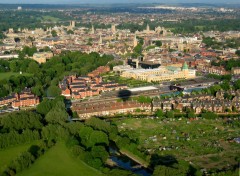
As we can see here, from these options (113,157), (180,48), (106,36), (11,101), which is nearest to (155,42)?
(180,48)

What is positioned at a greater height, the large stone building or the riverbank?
the large stone building

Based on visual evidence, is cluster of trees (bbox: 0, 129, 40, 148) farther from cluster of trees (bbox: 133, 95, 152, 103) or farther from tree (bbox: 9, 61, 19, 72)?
tree (bbox: 9, 61, 19, 72)

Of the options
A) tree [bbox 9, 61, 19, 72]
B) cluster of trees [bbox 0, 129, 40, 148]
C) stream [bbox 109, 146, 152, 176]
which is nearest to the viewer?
stream [bbox 109, 146, 152, 176]

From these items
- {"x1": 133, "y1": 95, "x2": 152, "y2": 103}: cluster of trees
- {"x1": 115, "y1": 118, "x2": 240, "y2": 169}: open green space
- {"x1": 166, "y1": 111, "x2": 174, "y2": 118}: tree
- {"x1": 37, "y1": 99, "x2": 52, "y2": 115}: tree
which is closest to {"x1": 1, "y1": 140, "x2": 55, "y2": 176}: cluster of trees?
{"x1": 115, "y1": 118, "x2": 240, "y2": 169}: open green space

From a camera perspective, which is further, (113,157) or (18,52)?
(18,52)

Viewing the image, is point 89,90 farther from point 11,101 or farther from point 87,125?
point 87,125

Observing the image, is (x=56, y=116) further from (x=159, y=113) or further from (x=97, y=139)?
(x=159, y=113)
